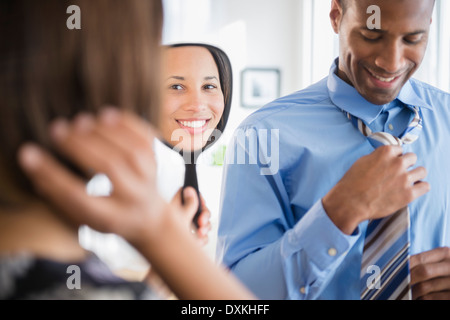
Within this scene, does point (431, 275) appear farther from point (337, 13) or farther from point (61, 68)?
point (61, 68)

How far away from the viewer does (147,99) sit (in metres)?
0.33

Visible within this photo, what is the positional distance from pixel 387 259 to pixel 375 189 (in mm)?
122

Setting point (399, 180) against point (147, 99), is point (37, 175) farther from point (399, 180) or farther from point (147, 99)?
point (399, 180)

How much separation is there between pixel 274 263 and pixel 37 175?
0.47 m

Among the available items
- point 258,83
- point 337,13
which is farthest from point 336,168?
point 258,83

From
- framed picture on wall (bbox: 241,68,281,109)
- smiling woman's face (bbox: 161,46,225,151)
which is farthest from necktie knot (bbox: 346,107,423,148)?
framed picture on wall (bbox: 241,68,281,109)

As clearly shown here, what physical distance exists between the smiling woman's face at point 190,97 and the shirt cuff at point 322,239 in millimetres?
200

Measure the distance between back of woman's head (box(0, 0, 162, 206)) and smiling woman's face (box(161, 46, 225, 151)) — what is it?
40cm

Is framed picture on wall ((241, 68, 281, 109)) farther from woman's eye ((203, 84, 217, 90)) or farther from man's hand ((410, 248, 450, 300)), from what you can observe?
man's hand ((410, 248, 450, 300))

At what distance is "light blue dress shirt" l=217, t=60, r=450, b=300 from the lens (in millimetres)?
739

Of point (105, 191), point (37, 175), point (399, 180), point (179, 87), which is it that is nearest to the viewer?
point (37, 175)

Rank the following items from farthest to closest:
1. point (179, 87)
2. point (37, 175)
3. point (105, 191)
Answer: point (179, 87), point (105, 191), point (37, 175)

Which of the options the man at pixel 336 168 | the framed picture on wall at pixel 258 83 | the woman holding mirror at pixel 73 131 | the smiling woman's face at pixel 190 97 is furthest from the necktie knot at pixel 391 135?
the framed picture on wall at pixel 258 83

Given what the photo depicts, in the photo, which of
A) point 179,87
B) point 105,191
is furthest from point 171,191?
point 105,191
